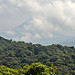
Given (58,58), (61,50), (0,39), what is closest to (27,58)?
(58,58)

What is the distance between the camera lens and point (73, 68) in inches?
3425

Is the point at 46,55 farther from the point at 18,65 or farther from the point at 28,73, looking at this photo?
the point at 28,73

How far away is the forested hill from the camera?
9038 centimetres

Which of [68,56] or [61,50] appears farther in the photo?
[61,50]

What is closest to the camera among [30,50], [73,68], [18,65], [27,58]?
[73,68]

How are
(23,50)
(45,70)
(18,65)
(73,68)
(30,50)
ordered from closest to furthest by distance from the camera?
(45,70)
(73,68)
(18,65)
(23,50)
(30,50)

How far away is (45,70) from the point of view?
70.3 feet

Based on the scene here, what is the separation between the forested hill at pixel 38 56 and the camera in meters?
90.4

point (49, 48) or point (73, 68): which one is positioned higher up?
point (49, 48)

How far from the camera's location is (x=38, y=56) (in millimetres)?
105812

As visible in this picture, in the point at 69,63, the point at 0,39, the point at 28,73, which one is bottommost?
the point at 28,73

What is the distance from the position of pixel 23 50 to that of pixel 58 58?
24.8m

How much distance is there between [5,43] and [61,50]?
129 ft

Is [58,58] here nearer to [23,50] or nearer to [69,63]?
[69,63]
